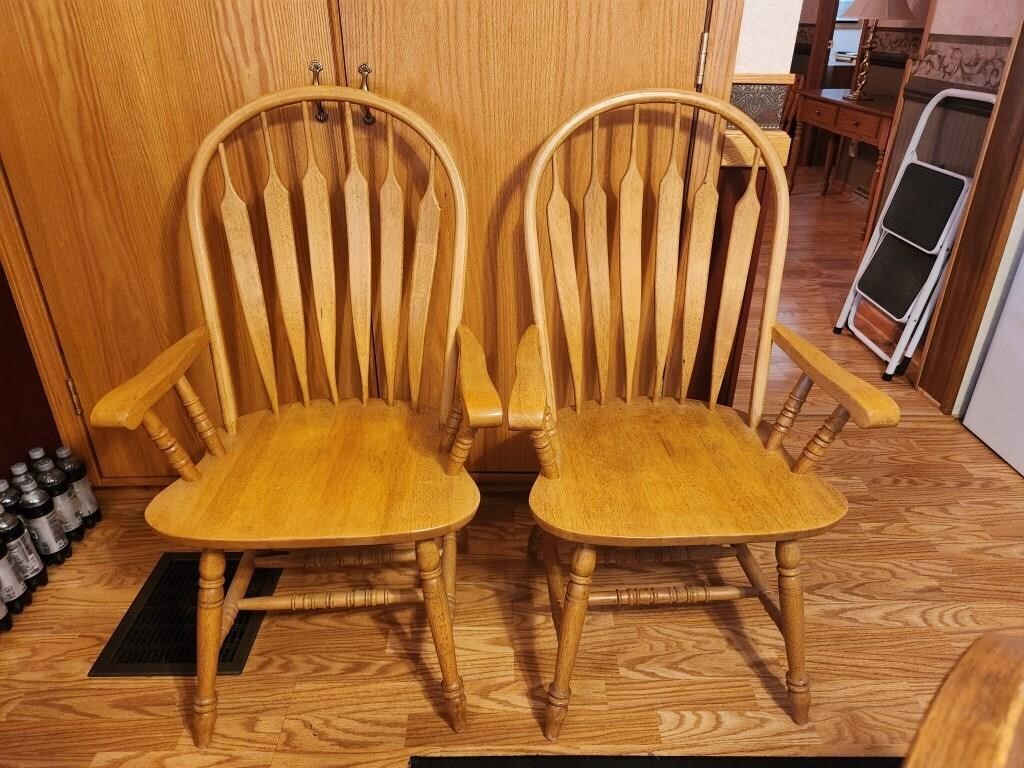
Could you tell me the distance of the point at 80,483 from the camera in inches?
65.2

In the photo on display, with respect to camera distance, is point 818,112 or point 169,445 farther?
point 818,112

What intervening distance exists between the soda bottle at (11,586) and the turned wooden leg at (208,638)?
0.55 metres

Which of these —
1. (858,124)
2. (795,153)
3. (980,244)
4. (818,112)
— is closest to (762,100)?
(980,244)

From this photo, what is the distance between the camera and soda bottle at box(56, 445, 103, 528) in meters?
1.62

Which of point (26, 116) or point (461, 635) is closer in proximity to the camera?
point (26, 116)

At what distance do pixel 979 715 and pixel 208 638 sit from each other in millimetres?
1110

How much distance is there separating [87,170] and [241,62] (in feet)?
1.33

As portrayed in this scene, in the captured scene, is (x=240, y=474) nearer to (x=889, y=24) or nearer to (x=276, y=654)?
(x=276, y=654)

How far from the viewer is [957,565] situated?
161 centimetres

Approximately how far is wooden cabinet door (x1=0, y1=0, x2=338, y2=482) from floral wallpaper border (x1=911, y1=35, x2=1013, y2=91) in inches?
87.7

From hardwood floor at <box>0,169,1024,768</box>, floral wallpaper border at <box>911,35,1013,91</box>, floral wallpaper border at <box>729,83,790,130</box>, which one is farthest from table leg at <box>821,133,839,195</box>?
floral wallpaper border at <box>729,83,790,130</box>

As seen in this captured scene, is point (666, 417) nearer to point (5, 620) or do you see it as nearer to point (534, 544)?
point (534, 544)

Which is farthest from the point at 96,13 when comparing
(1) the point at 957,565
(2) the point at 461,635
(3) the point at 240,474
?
(1) the point at 957,565

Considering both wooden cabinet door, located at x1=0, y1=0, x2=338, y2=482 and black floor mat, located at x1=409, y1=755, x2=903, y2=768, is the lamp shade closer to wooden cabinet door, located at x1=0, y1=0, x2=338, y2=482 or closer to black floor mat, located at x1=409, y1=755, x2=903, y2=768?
wooden cabinet door, located at x1=0, y1=0, x2=338, y2=482
